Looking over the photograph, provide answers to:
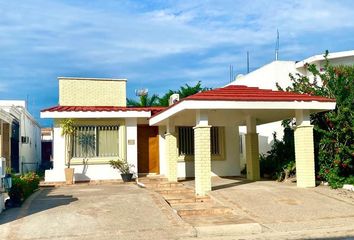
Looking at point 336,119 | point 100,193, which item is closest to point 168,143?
point 100,193

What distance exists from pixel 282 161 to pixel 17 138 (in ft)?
43.2

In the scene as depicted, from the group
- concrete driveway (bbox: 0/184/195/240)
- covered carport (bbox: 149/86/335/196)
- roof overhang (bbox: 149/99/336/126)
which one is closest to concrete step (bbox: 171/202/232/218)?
concrete driveway (bbox: 0/184/195/240)

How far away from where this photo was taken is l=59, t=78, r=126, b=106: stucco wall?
2022 centimetres

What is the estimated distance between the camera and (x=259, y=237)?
925 cm

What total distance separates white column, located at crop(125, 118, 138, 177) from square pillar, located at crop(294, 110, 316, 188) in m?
7.23

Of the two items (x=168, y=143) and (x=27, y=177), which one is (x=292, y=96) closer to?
(x=168, y=143)

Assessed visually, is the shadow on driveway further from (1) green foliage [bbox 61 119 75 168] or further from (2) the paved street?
(1) green foliage [bbox 61 119 75 168]

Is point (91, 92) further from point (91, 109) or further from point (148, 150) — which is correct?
point (148, 150)

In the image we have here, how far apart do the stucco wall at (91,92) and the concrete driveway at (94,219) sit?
25.0 ft

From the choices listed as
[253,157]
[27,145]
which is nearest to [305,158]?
[253,157]

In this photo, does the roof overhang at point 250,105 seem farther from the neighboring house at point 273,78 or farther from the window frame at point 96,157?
the neighboring house at point 273,78

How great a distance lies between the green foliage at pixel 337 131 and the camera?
49.1 feet

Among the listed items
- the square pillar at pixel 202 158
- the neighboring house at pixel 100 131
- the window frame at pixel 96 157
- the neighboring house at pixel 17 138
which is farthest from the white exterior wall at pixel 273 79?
the neighboring house at pixel 17 138

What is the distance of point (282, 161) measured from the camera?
1820 cm
